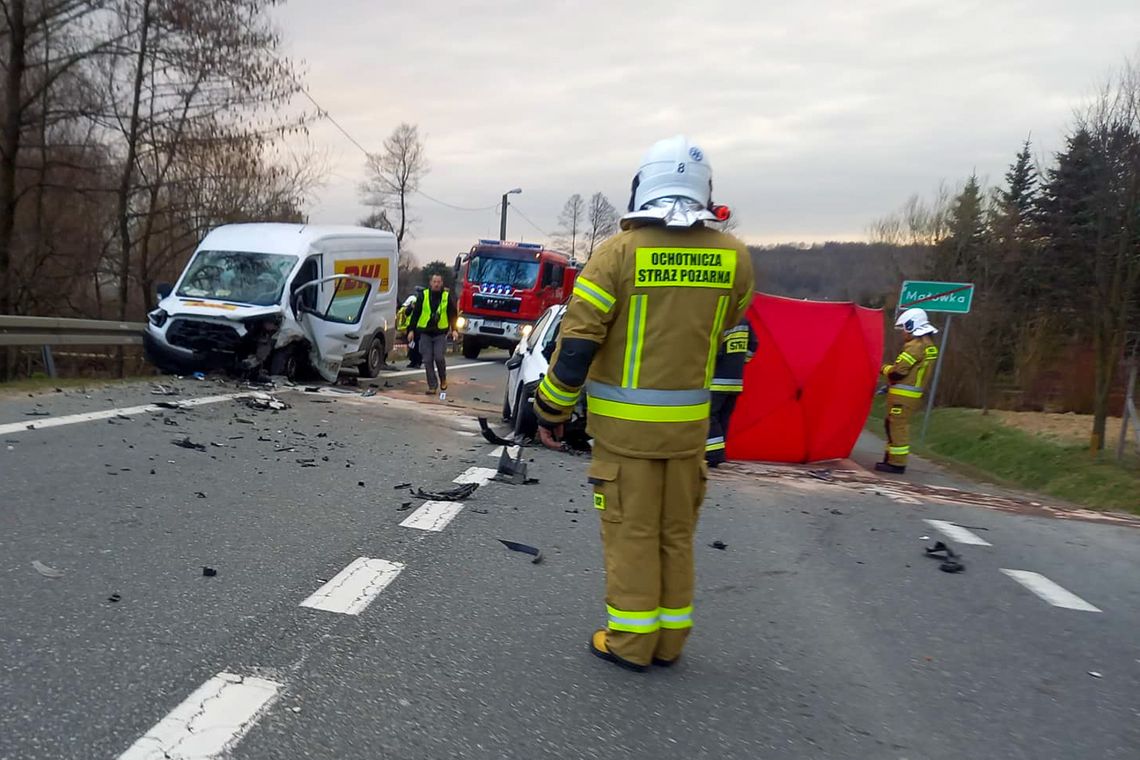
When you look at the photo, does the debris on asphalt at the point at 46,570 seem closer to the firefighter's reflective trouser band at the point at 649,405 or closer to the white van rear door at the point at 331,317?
the firefighter's reflective trouser band at the point at 649,405

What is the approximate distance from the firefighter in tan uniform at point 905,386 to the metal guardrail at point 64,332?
10.7 meters

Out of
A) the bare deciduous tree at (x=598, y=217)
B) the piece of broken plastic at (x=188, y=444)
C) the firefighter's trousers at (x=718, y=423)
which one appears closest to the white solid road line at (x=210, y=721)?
the firefighter's trousers at (x=718, y=423)

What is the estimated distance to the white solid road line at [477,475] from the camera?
7674mm

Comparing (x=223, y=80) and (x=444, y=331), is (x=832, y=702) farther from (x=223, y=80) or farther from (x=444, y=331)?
(x=223, y=80)

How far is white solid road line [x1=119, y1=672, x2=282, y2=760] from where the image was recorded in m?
2.77

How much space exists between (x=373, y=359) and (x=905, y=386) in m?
9.75

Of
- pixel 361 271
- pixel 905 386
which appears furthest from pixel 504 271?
pixel 905 386

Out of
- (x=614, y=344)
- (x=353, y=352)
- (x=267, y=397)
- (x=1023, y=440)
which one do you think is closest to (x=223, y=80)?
(x=353, y=352)

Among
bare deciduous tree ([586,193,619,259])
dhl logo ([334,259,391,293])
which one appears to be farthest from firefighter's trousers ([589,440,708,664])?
bare deciduous tree ([586,193,619,259])

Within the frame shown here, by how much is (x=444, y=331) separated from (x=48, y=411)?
6.82 metres

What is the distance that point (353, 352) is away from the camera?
15.3 meters

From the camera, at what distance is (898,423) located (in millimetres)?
11406

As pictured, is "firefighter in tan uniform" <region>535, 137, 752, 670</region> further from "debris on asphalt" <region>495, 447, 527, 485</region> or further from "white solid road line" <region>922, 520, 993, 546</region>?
"debris on asphalt" <region>495, 447, 527, 485</region>

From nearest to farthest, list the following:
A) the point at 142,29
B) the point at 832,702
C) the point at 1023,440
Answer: the point at 832,702 < the point at 1023,440 < the point at 142,29
